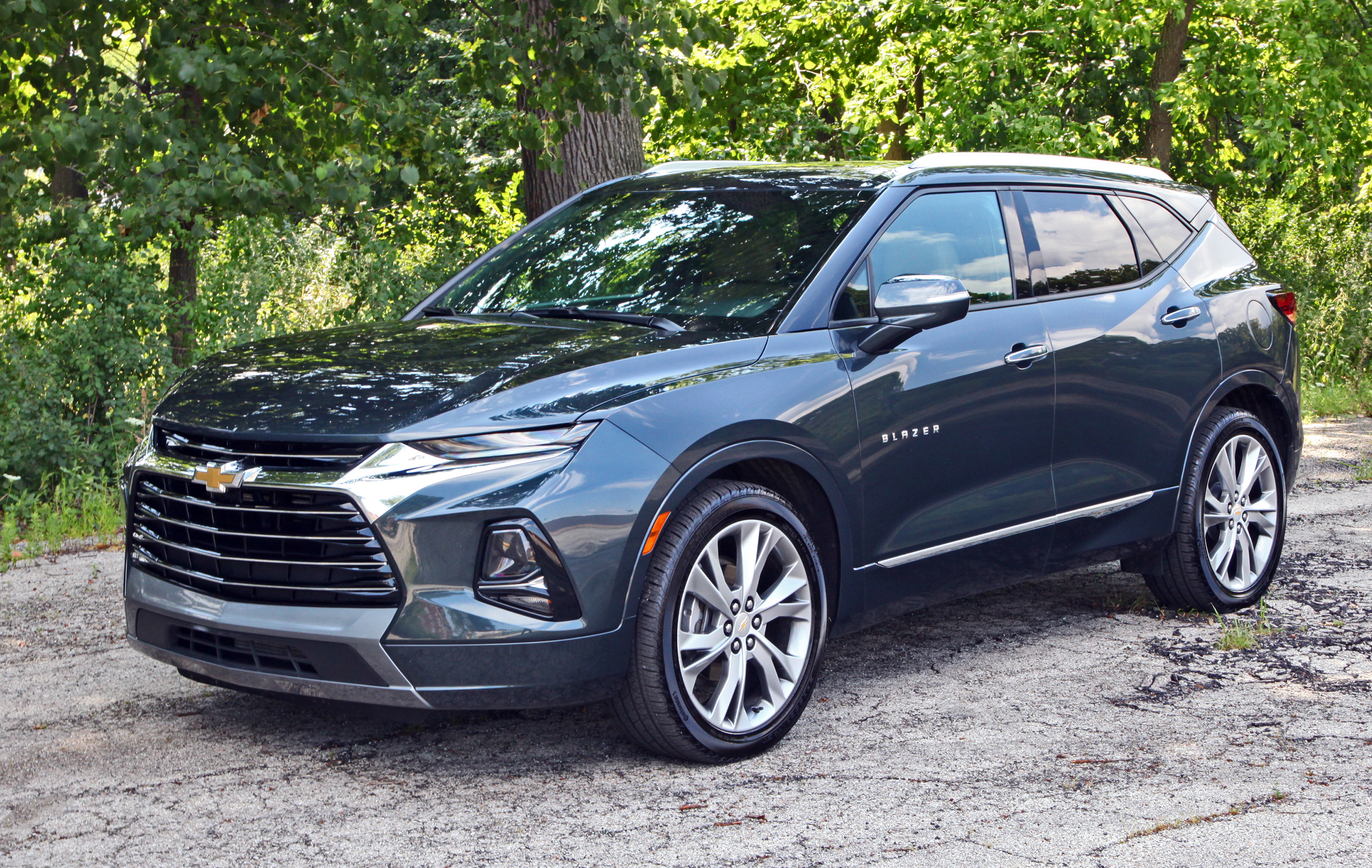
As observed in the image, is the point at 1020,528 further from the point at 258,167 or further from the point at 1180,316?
the point at 258,167

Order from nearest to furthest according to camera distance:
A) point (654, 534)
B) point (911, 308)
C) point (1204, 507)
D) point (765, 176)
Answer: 1. point (654, 534)
2. point (911, 308)
3. point (765, 176)
4. point (1204, 507)

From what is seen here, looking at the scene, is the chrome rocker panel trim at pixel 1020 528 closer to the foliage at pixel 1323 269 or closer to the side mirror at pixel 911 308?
the side mirror at pixel 911 308

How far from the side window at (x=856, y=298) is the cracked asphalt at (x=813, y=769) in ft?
4.40

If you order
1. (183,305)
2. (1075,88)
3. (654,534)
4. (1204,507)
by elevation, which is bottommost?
(1204,507)

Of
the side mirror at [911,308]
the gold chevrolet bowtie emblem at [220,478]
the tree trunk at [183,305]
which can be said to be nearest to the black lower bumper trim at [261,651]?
the gold chevrolet bowtie emblem at [220,478]

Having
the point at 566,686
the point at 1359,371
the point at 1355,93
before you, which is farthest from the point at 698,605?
the point at 1355,93

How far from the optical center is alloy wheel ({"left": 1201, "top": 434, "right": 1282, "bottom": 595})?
6.15 m

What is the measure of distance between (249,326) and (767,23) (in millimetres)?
14319

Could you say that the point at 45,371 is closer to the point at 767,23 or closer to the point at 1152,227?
the point at 1152,227

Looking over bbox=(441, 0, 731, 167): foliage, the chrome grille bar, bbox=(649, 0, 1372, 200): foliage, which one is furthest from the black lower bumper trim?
bbox=(649, 0, 1372, 200): foliage

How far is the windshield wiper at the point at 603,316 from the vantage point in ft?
14.9

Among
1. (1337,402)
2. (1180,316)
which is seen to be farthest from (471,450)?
(1337,402)

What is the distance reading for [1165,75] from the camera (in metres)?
17.6

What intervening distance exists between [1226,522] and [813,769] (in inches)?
112
